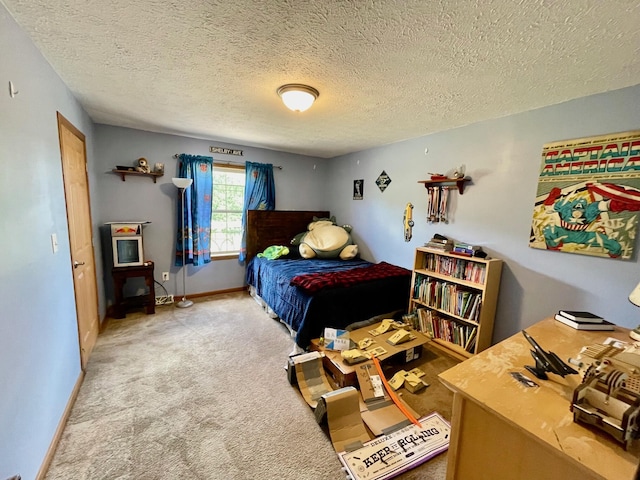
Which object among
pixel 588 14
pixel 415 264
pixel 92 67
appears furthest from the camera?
pixel 415 264

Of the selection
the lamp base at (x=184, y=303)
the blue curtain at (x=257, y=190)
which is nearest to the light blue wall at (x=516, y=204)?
the blue curtain at (x=257, y=190)

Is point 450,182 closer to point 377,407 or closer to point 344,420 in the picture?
point 377,407

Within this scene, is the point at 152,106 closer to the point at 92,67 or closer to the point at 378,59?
the point at 92,67

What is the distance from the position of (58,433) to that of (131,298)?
206 cm

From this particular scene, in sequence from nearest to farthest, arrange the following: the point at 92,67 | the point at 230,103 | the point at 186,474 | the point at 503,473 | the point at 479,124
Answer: the point at 503,473 → the point at 186,474 → the point at 92,67 → the point at 230,103 → the point at 479,124

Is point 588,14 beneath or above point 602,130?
above

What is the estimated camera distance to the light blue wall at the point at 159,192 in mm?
3197

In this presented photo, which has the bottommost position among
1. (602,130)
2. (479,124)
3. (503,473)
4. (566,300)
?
(503,473)

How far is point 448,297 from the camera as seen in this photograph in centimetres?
262

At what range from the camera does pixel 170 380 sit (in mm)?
2133

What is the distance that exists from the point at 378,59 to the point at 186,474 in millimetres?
2542

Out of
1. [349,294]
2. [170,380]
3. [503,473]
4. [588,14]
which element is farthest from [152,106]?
[503,473]

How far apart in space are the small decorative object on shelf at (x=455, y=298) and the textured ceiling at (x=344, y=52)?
1394 mm

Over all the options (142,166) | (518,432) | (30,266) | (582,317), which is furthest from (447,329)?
(142,166)
